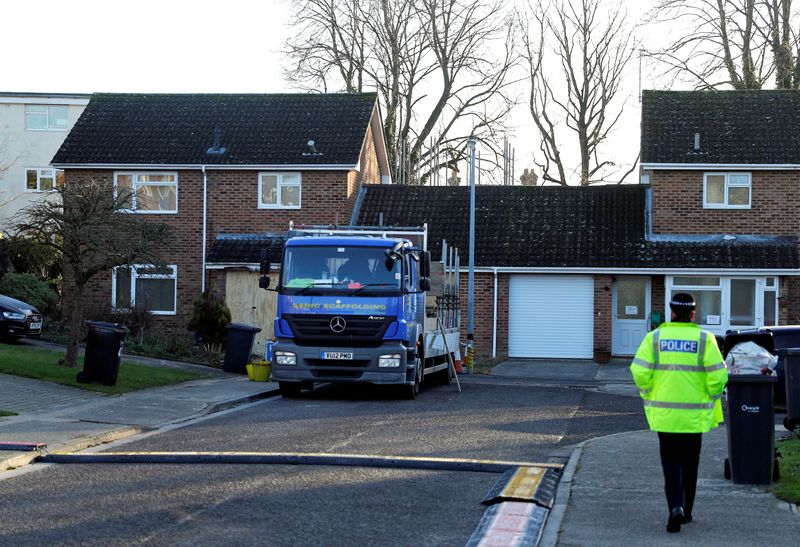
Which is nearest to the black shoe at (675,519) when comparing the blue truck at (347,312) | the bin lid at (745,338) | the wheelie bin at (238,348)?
the bin lid at (745,338)

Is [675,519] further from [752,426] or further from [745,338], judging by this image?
[745,338]

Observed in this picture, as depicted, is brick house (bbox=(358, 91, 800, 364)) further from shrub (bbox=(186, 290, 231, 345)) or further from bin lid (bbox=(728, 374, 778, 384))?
bin lid (bbox=(728, 374, 778, 384))

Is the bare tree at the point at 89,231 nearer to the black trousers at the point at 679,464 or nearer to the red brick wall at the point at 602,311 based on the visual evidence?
the black trousers at the point at 679,464

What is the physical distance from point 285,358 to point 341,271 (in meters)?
1.71

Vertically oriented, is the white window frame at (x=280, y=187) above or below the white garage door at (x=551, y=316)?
above

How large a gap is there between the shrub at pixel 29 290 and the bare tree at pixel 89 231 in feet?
35.5

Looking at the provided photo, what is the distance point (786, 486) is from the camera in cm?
988

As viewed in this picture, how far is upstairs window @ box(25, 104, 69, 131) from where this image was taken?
174 ft

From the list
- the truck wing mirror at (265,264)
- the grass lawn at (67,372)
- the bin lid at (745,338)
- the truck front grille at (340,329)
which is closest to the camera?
the bin lid at (745,338)

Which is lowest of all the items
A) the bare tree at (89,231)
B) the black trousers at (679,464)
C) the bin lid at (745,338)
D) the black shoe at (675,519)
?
the black shoe at (675,519)

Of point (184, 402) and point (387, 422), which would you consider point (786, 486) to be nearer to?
point (387, 422)

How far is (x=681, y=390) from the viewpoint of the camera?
8391 millimetres

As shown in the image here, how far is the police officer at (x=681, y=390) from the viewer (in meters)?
8.34

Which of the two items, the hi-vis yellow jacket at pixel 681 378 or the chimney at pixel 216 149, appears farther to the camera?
the chimney at pixel 216 149
